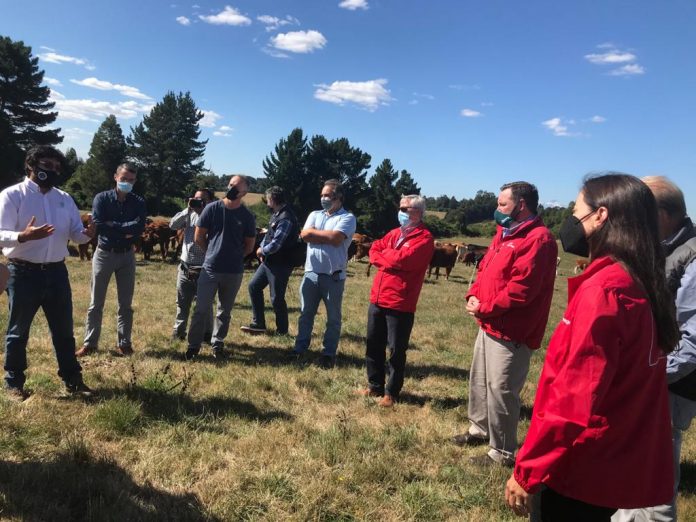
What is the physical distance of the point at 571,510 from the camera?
187cm

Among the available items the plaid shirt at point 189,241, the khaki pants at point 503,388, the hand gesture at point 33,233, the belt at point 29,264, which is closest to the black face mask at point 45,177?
the hand gesture at point 33,233

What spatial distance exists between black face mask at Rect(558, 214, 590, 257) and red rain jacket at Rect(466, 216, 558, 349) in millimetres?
1427

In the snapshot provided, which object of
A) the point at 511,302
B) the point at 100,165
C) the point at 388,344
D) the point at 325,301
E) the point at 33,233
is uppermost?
the point at 100,165

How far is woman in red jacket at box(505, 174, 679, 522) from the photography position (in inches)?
67.8

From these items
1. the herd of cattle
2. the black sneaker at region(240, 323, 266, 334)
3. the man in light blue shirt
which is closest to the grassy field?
the man in light blue shirt

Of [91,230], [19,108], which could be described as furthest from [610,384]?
[19,108]

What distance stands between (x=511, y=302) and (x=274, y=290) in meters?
4.55

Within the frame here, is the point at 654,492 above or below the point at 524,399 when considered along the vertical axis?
above

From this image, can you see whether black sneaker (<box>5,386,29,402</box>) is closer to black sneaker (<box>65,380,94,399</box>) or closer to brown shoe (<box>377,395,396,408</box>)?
black sneaker (<box>65,380,94,399</box>)

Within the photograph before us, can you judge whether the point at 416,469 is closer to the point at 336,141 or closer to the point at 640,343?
the point at 640,343

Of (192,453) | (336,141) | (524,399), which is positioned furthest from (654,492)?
(336,141)

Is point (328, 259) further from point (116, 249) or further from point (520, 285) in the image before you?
point (520, 285)

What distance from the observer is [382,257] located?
503 centimetres

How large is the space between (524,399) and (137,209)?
542 centimetres
